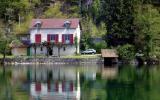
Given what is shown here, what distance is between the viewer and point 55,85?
53625mm

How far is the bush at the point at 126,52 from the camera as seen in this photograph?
87.1 metres

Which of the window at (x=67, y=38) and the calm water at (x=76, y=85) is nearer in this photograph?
the calm water at (x=76, y=85)

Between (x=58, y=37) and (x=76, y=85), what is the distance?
40938 mm

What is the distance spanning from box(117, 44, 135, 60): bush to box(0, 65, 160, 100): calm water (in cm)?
1900

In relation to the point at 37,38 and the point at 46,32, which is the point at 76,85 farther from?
the point at 37,38

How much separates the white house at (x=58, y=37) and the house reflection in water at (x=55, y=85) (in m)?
21.7

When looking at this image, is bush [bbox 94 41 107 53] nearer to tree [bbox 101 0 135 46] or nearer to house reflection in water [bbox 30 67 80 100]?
tree [bbox 101 0 135 46]

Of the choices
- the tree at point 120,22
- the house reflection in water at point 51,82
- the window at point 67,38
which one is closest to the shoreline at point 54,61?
the tree at point 120,22

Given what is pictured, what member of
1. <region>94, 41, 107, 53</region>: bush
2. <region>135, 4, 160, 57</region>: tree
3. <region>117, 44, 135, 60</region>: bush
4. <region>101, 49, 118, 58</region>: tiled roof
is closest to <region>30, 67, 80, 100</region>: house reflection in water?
<region>101, 49, 118, 58</region>: tiled roof

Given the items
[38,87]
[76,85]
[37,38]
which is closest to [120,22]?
[37,38]

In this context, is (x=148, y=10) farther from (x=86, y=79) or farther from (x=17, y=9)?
(x=86, y=79)

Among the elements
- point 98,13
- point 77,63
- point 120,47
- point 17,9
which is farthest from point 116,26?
point 17,9

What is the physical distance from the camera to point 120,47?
88.4 meters

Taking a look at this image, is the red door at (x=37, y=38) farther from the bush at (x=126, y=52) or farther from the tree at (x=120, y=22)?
the bush at (x=126, y=52)
